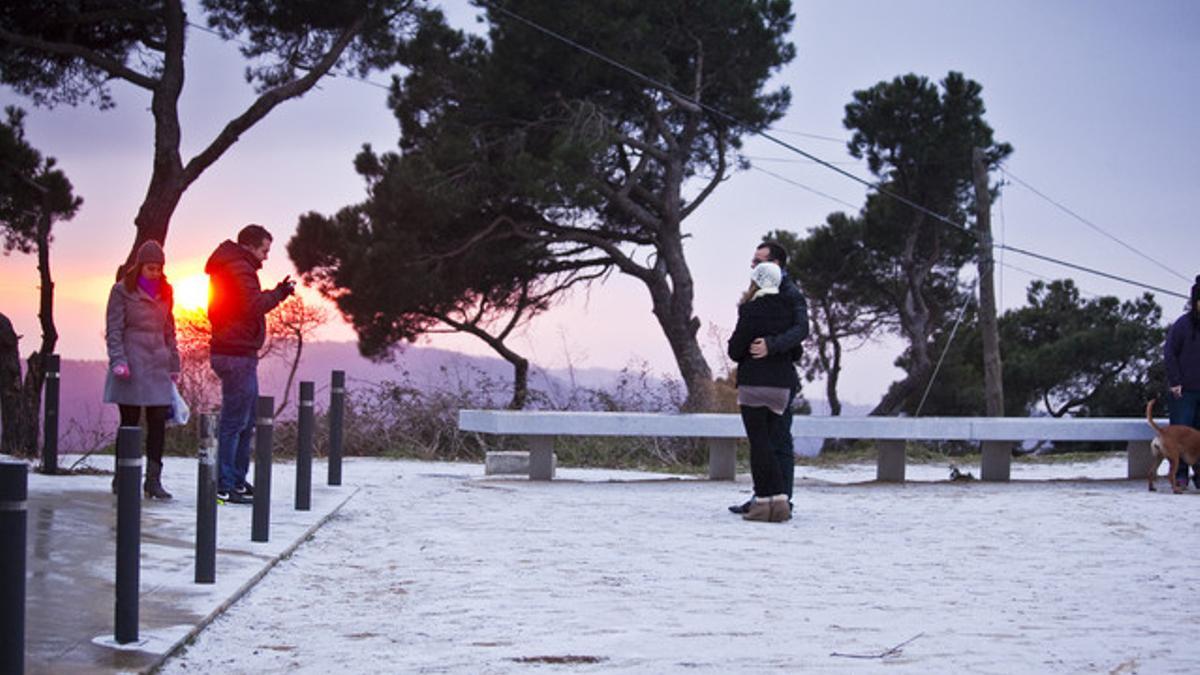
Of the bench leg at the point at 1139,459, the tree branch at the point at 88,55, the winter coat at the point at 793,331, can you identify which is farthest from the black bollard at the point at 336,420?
the tree branch at the point at 88,55

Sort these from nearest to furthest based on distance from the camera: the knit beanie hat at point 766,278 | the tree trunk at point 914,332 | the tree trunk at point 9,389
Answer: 1. the knit beanie hat at point 766,278
2. the tree trunk at point 9,389
3. the tree trunk at point 914,332

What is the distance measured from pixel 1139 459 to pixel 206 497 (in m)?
12.7

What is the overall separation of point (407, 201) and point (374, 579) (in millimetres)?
23812

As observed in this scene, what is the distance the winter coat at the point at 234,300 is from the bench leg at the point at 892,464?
7838 mm

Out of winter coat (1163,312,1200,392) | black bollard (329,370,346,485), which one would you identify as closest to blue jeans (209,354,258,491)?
black bollard (329,370,346,485)

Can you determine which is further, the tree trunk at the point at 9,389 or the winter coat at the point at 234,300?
the tree trunk at the point at 9,389

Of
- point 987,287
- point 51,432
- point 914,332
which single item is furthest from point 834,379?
point 51,432

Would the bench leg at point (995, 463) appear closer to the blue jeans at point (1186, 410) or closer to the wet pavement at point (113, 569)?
the blue jeans at point (1186, 410)

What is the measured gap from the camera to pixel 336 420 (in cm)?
1356

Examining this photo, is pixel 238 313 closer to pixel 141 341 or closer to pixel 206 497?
pixel 141 341

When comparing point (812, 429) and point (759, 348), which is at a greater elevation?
point (759, 348)

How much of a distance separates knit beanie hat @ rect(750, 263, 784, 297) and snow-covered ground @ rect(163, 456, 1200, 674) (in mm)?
1655

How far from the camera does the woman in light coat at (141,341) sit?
36.6ft

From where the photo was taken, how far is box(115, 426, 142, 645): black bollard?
6469 mm
